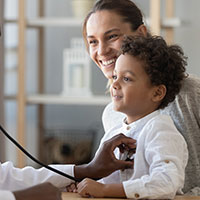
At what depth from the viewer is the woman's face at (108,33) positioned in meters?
1.90

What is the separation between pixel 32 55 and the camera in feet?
14.2

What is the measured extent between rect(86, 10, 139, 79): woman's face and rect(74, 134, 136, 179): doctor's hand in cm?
59

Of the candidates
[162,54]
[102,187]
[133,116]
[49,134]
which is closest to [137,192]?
[102,187]

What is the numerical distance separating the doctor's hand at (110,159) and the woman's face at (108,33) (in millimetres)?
587

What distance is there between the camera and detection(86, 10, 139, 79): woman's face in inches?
75.0

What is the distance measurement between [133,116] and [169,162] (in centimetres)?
23

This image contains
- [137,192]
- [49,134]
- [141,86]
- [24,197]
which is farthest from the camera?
[49,134]

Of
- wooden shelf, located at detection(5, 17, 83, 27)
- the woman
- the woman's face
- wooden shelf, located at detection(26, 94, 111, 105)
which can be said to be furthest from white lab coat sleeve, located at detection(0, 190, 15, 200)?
wooden shelf, located at detection(5, 17, 83, 27)

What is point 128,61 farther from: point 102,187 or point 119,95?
point 102,187

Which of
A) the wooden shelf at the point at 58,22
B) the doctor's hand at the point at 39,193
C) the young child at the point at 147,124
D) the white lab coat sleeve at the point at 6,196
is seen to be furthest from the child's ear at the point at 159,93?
the wooden shelf at the point at 58,22

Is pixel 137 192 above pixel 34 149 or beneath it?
above

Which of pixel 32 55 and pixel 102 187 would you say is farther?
pixel 32 55

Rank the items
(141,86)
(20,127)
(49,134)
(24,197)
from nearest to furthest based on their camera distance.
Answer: (24,197) < (141,86) < (20,127) < (49,134)

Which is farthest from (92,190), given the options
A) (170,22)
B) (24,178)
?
(170,22)
